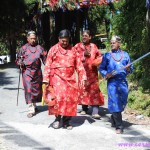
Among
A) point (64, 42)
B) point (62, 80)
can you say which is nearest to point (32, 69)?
point (62, 80)

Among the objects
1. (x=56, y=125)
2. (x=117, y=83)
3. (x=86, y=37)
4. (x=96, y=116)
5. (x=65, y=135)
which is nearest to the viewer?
(x=65, y=135)

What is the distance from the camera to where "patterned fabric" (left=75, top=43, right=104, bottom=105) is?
302 inches

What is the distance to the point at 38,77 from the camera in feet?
25.8

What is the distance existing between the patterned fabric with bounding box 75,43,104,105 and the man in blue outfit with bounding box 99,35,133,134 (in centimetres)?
121

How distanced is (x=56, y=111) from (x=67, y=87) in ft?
1.47

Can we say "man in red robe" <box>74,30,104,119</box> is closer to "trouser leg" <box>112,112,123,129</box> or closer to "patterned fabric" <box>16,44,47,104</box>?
"patterned fabric" <box>16,44,47,104</box>

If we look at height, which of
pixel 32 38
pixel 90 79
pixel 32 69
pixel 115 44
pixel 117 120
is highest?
pixel 32 38

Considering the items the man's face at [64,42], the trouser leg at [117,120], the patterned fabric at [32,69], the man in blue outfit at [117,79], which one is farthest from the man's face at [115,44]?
the patterned fabric at [32,69]

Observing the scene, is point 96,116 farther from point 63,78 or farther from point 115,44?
point 115,44

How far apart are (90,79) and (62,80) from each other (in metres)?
1.24

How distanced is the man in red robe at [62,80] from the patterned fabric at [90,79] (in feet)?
3.38

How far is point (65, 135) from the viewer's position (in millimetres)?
6234

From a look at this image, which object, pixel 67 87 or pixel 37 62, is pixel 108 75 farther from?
pixel 37 62

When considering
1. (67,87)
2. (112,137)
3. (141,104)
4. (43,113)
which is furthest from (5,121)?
(141,104)
